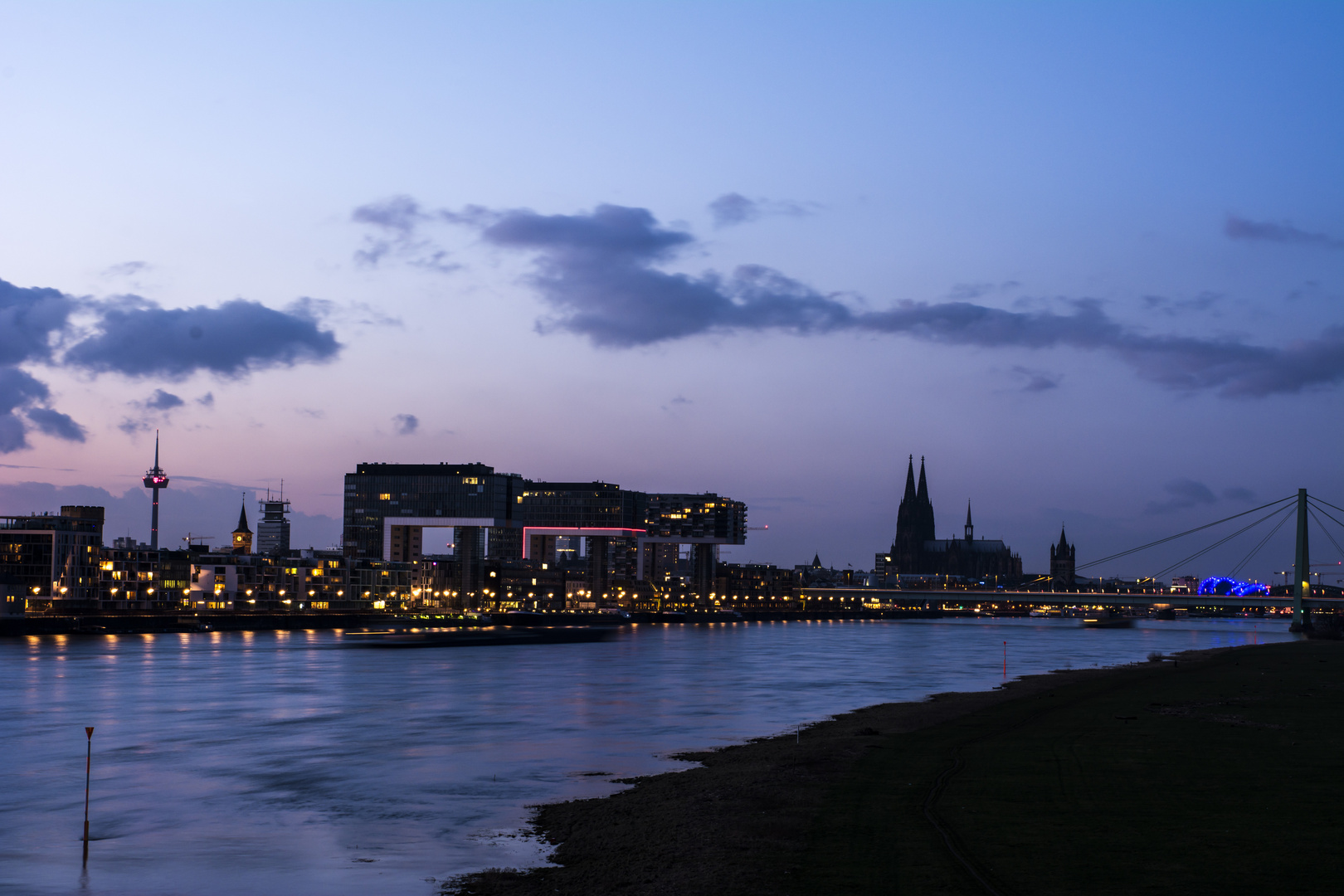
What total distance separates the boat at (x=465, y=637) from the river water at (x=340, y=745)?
97.2ft

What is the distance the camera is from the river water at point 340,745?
86.4ft

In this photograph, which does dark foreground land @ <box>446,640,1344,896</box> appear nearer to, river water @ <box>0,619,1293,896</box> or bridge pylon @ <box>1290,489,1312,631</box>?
river water @ <box>0,619,1293,896</box>

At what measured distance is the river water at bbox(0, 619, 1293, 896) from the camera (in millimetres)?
26328

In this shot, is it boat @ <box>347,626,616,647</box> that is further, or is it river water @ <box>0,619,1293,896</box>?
boat @ <box>347,626,616,647</box>

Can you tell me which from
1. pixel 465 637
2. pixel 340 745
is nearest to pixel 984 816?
pixel 340 745

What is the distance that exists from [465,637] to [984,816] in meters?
147

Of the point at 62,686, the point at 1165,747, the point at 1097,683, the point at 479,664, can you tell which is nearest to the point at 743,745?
the point at 1165,747

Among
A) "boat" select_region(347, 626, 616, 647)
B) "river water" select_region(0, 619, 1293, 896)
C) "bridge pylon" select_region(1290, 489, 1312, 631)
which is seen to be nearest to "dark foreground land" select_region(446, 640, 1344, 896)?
"river water" select_region(0, 619, 1293, 896)

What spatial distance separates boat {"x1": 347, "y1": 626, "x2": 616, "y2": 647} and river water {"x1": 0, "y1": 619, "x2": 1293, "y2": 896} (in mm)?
29623

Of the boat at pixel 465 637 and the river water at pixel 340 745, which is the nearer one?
the river water at pixel 340 745

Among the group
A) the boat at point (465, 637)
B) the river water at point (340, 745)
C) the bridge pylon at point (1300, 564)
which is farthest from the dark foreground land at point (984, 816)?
the bridge pylon at point (1300, 564)

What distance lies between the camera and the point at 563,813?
30.9 meters

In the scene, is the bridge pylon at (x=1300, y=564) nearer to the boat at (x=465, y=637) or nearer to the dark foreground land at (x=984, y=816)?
the boat at (x=465, y=637)

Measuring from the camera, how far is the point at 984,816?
26.5 m
